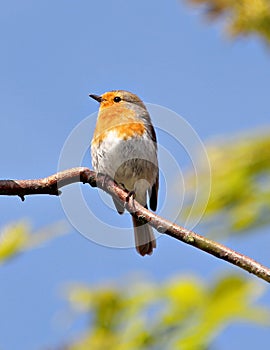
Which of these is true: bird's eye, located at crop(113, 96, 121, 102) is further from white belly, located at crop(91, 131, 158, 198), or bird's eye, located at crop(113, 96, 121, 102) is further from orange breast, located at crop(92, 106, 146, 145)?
white belly, located at crop(91, 131, 158, 198)

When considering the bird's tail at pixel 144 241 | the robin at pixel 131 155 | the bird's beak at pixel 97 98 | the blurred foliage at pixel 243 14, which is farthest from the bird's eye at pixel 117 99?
the blurred foliage at pixel 243 14

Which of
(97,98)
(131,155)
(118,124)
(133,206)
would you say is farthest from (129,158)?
(133,206)

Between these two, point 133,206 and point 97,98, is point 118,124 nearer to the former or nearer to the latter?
point 97,98

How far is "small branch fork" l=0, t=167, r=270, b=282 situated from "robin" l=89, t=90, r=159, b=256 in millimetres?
2453

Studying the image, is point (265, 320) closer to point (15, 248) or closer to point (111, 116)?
point (15, 248)

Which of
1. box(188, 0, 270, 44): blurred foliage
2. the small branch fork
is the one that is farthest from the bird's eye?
the small branch fork

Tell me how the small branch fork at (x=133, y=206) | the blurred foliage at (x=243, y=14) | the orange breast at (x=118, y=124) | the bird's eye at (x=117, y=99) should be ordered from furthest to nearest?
1. the bird's eye at (x=117, y=99)
2. the orange breast at (x=118, y=124)
3. the blurred foliage at (x=243, y=14)
4. the small branch fork at (x=133, y=206)

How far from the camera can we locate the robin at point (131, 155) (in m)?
5.14

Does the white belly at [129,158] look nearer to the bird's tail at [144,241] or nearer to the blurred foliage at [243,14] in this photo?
the bird's tail at [144,241]

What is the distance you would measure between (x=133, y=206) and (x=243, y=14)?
1308 mm

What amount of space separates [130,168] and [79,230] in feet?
8.48

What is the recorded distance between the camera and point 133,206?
2.23m

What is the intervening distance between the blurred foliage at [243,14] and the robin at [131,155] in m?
1.76

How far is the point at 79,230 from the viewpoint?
9.30 ft
